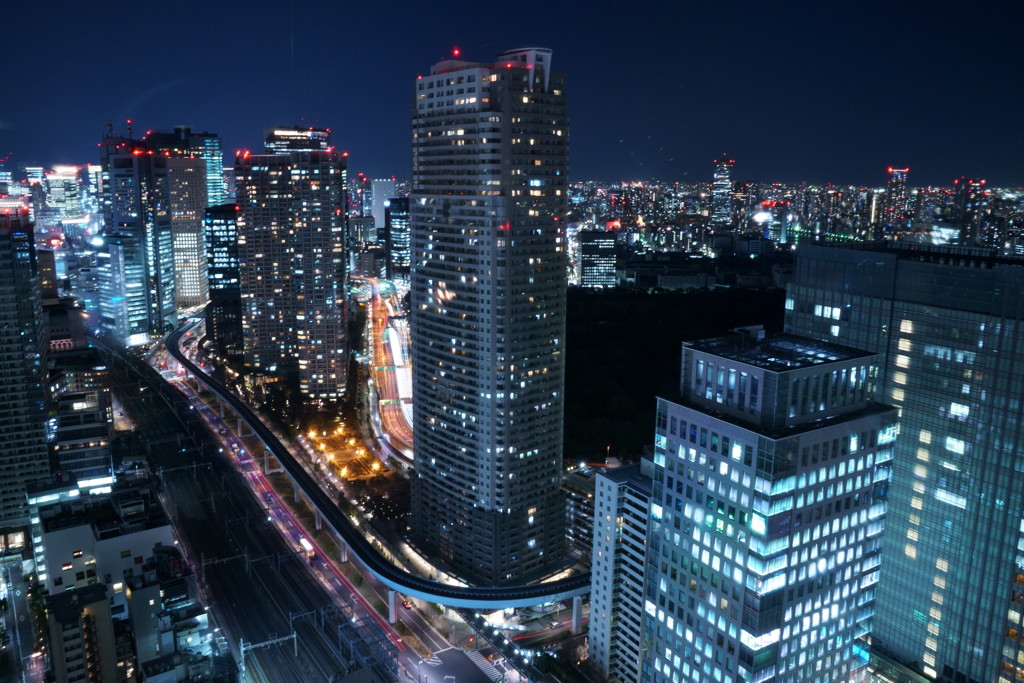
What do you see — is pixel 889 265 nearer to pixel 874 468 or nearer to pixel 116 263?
pixel 874 468

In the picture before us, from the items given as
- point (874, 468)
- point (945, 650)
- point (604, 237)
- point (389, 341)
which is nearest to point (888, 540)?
point (945, 650)

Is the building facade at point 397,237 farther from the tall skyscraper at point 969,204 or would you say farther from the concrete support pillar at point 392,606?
the concrete support pillar at point 392,606

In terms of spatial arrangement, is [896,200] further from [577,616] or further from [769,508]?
[769,508]

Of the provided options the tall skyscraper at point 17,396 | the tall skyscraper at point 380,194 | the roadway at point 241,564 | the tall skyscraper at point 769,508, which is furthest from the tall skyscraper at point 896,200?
the tall skyscraper at point 380,194

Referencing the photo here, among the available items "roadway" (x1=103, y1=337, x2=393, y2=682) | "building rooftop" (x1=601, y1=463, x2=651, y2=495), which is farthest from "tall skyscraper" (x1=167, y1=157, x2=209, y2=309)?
"building rooftop" (x1=601, y1=463, x2=651, y2=495)

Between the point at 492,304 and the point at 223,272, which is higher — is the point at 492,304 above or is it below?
above

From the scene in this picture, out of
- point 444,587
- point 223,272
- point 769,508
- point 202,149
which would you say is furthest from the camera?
point 202,149

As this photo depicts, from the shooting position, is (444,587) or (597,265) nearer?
(444,587)

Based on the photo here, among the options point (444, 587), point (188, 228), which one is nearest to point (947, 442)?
point (444, 587)
